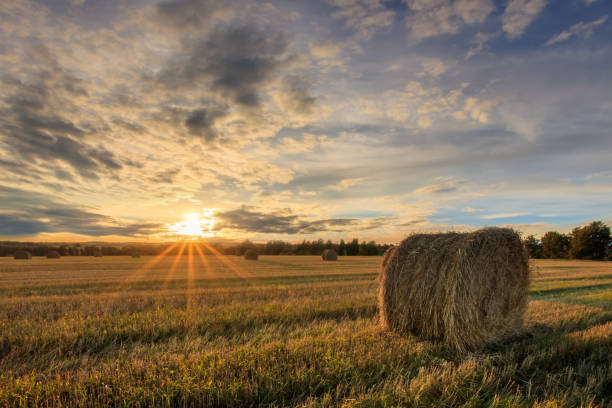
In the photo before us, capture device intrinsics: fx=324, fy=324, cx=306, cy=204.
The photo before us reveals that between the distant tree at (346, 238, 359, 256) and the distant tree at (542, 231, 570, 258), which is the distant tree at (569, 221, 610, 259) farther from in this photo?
the distant tree at (346, 238, 359, 256)

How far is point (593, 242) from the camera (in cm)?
5344

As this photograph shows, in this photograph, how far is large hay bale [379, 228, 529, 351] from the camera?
5734 mm

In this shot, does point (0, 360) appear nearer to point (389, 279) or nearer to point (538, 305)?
point (389, 279)

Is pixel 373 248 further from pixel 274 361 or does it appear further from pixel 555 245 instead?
pixel 274 361

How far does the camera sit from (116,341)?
219 inches

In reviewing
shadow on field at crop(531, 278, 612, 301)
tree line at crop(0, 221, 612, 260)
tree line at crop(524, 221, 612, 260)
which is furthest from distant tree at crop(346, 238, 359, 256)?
shadow on field at crop(531, 278, 612, 301)

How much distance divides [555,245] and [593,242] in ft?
22.3

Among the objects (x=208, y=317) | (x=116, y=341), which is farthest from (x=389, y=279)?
(x=116, y=341)

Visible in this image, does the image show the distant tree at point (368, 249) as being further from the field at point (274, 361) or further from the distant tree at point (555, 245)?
the field at point (274, 361)

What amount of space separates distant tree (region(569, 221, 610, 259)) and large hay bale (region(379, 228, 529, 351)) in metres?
63.3

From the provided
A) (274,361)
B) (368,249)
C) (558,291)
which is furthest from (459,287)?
(368,249)

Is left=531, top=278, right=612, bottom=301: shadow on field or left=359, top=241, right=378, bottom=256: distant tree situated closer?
left=531, top=278, right=612, bottom=301: shadow on field

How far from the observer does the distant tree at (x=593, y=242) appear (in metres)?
53.3

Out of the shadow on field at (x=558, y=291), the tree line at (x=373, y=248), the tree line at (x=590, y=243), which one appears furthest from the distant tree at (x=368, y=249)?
the shadow on field at (x=558, y=291)
